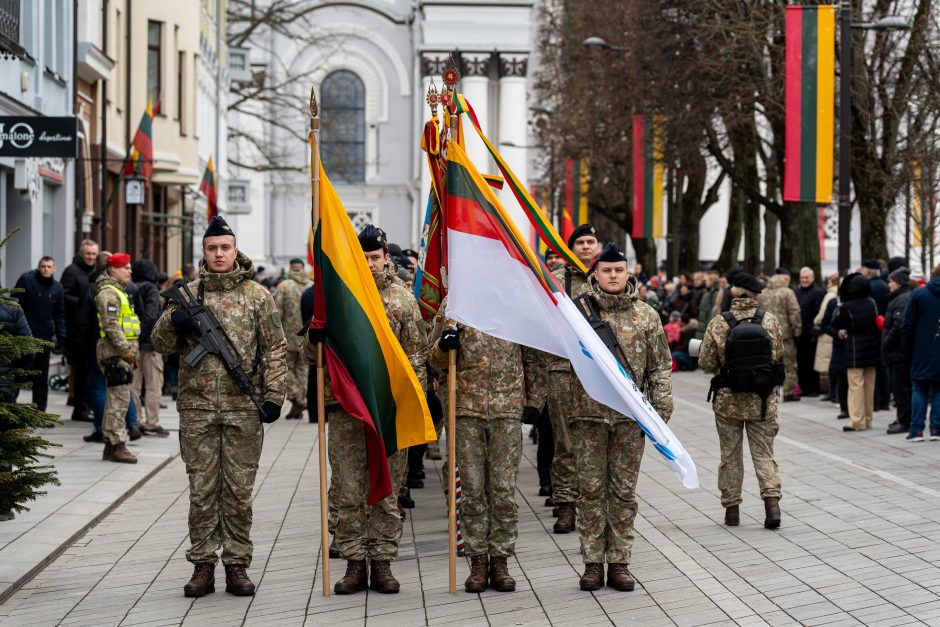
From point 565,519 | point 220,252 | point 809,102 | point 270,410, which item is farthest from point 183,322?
point 809,102

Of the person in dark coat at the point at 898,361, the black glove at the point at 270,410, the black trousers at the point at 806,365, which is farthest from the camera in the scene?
the black trousers at the point at 806,365

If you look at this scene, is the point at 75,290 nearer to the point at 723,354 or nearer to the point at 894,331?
the point at 723,354

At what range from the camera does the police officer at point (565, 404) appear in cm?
1052

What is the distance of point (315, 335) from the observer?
8.38 m

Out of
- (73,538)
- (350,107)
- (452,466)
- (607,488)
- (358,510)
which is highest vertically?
(350,107)

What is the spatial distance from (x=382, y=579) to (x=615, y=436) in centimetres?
153

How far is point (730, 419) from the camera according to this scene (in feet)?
35.0

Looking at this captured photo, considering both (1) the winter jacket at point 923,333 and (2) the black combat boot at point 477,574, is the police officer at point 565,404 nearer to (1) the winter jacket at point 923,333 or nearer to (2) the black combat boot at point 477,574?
(2) the black combat boot at point 477,574

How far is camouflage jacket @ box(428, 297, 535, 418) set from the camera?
844cm

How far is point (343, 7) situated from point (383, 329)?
73324mm

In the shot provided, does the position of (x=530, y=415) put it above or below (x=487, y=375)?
below

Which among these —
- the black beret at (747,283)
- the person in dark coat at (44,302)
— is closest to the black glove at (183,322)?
the black beret at (747,283)

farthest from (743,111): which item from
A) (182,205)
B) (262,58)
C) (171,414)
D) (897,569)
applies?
(262,58)

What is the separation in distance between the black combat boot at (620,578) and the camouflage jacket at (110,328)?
6730 mm
